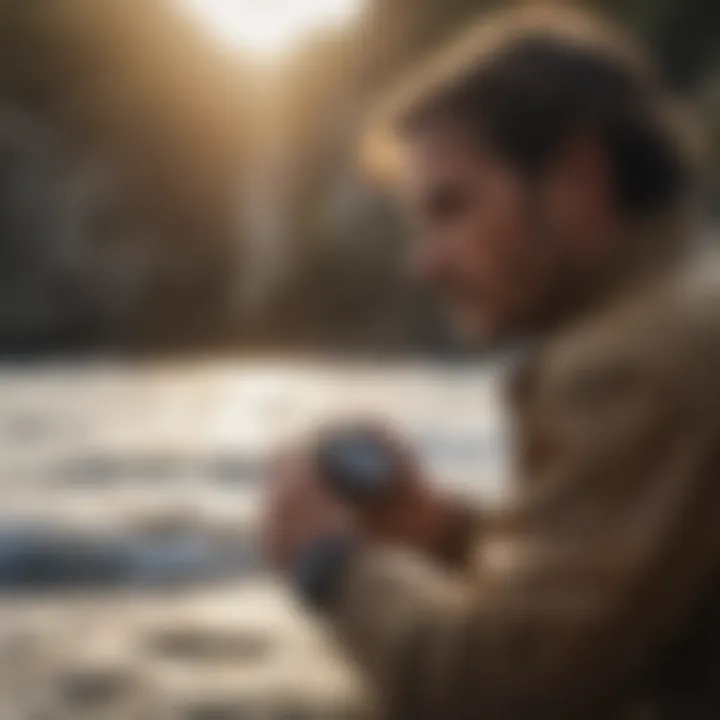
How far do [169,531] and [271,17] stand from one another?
553mm

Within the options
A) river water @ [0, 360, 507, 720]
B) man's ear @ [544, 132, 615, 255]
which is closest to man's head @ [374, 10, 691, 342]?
man's ear @ [544, 132, 615, 255]

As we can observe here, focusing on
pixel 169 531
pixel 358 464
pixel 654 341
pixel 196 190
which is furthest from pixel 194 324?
pixel 654 341

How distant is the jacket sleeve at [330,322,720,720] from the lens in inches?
14.9

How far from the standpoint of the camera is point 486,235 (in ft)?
1.49

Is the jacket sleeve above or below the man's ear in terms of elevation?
below

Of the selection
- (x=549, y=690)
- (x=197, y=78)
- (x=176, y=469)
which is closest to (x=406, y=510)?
(x=549, y=690)

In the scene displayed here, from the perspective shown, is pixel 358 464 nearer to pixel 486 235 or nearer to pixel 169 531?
pixel 486 235

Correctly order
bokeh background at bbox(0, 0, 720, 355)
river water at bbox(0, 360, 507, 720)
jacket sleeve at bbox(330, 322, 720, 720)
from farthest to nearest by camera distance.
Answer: bokeh background at bbox(0, 0, 720, 355), river water at bbox(0, 360, 507, 720), jacket sleeve at bbox(330, 322, 720, 720)

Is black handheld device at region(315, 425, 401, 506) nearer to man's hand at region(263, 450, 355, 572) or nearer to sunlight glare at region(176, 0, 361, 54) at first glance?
man's hand at region(263, 450, 355, 572)

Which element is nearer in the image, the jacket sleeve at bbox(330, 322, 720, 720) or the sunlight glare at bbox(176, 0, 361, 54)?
the jacket sleeve at bbox(330, 322, 720, 720)

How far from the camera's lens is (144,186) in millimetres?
1632

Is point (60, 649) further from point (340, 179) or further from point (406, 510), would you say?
point (340, 179)

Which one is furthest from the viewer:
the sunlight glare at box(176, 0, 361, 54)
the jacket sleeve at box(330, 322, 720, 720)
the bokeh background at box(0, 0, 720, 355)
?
the bokeh background at box(0, 0, 720, 355)

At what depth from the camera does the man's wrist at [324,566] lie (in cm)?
44
